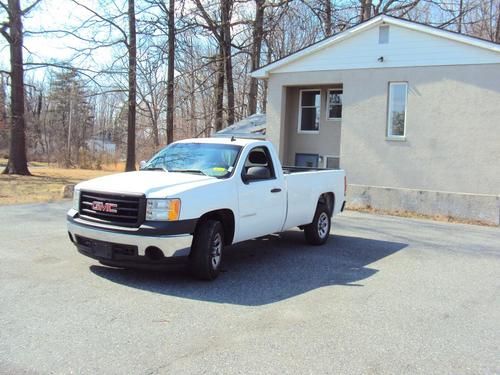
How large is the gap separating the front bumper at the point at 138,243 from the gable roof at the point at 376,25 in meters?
12.9

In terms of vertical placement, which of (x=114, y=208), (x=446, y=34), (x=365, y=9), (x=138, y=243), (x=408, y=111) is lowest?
(x=138, y=243)

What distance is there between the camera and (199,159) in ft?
24.3

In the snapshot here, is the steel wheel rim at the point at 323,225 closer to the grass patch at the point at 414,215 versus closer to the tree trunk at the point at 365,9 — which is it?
the grass patch at the point at 414,215

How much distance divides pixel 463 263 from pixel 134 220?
5538 millimetres

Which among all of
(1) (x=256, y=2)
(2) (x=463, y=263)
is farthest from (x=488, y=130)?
(1) (x=256, y=2)

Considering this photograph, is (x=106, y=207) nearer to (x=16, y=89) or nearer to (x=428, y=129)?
(x=428, y=129)

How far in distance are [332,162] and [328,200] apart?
33.9 feet

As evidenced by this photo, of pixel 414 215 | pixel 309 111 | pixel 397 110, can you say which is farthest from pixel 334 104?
pixel 414 215

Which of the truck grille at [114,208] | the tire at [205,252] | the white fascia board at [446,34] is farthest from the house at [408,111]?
the truck grille at [114,208]

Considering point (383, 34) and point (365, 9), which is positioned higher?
point (365, 9)

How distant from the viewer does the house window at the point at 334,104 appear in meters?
→ 19.6

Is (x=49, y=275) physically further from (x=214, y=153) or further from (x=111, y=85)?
(x=111, y=85)

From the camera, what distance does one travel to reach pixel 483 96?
15.6m

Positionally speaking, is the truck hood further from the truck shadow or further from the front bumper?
the truck shadow
